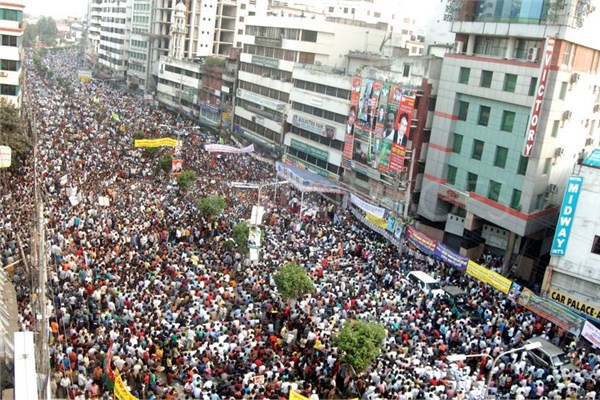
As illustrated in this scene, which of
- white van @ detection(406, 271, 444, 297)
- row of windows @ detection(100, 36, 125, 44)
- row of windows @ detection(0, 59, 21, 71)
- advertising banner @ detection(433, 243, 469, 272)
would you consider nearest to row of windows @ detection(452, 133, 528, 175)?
advertising banner @ detection(433, 243, 469, 272)

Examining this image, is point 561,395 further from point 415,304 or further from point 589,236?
point 589,236

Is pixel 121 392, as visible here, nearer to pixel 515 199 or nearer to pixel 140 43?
pixel 515 199

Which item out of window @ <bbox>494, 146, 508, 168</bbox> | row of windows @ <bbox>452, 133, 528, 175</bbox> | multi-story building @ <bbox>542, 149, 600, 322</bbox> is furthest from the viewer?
window @ <bbox>494, 146, 508, 168</bbox>

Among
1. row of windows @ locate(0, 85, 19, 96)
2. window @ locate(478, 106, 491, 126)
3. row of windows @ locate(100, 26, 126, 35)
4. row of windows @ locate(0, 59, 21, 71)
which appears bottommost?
row of windows @ locate(0, 85, 19, 96)

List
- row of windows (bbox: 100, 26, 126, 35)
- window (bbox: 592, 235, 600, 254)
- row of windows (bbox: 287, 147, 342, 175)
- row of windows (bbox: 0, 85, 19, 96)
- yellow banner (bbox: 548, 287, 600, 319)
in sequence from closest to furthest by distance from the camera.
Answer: yellow banner (bbox: 548, 287, 600, 319) → window (bbox: 592, 235, 600, 254) → row of windows (bbox: 287, 147, 342, 175) → row of windows (bbox: 0, 85, 19, 96) → row of windows (bbox: 100, 26, 126, 35)

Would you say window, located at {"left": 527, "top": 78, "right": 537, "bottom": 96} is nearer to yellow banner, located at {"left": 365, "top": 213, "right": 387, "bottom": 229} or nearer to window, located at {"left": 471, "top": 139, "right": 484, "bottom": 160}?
window, located at {"left": 471, "top": 139, "right": 484, "bottom": 160}

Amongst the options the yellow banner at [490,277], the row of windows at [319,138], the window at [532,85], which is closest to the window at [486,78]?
the window at [532,85]

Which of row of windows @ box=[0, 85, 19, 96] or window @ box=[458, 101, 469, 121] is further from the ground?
window @ box=[458, 101, 469, 121]
